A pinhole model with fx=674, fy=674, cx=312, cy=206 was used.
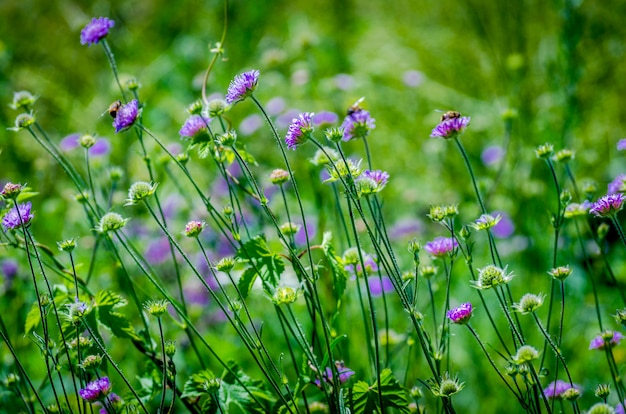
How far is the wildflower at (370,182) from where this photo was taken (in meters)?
0.96

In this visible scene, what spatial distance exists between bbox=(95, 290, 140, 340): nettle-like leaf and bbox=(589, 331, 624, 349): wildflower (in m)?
0.79

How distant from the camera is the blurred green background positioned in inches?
89.0

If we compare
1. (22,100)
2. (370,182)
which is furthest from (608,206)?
(22,100)

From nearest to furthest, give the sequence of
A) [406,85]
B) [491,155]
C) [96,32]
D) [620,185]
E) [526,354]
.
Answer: [526,354]
[620,185]
[96,32]
[491,155]
[406,85]

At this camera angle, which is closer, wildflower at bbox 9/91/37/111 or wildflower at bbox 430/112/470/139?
Result: wildflower at bbox 430/112/470/139

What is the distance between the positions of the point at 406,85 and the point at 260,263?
2.38 m

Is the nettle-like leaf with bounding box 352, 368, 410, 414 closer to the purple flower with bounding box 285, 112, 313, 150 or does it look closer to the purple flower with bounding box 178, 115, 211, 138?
the purple flower with bounding box 285, 112, 313, 150

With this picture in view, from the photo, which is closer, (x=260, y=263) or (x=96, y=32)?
(x=260, y=263)

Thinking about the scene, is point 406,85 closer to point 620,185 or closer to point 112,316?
point 620,185

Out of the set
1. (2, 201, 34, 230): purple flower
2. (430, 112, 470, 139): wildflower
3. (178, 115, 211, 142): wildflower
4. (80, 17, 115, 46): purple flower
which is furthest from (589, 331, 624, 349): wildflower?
(80, 17, 115, 46): purple flower

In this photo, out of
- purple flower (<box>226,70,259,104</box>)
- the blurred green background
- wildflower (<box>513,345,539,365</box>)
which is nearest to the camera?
wildflower (<box>513,345,539,365</box>)

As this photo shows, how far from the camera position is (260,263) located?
3.77ft

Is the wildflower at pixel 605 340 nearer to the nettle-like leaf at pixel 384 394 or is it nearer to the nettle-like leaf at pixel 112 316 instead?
the nettle-like leaf at pixel 384 394

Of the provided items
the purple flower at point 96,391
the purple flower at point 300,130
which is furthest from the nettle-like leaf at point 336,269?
the purple flower at point 96,391
